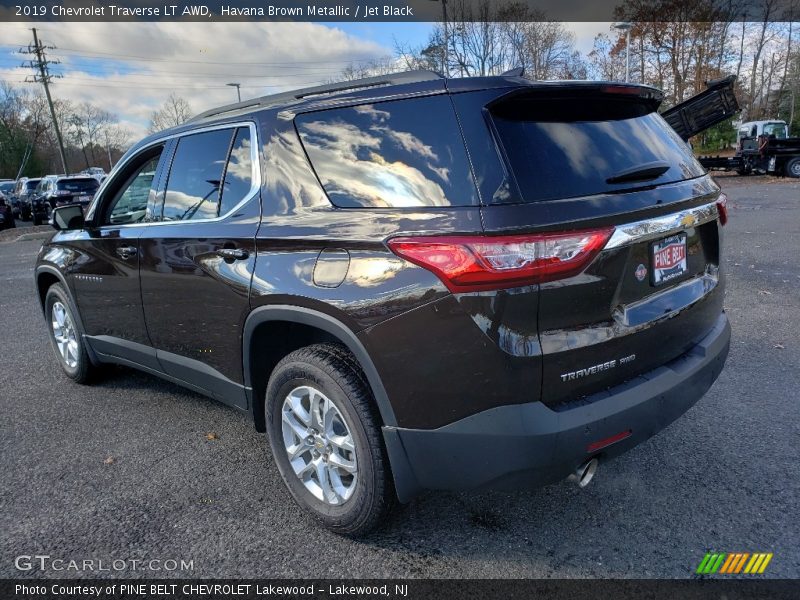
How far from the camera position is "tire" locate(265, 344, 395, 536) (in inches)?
93.4

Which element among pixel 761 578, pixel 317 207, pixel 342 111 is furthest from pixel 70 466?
pixel 761 578

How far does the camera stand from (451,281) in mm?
2049

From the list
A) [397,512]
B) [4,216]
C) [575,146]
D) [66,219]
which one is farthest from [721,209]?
[4,216]

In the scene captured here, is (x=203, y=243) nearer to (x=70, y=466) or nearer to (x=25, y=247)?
(x=70, y=466)

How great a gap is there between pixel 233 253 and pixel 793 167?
2719cm

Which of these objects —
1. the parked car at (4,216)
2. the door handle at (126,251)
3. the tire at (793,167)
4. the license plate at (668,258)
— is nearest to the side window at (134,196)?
the door handle at (126,251)

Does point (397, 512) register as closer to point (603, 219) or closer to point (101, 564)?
point (101, 564)

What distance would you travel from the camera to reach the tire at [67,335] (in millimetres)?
4445

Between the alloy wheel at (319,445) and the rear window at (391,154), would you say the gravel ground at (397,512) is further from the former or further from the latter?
the rear window at (391,154)

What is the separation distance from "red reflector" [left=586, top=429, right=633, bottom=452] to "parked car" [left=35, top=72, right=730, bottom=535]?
0.04ft

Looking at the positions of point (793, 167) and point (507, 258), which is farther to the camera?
point (793, 167)

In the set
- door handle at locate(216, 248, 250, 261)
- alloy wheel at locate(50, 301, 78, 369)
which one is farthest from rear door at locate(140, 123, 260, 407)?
alloy wheel at locate(50, 301, 78, 369)

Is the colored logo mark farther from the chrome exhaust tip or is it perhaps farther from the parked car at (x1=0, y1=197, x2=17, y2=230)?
the parked car at (x1=0, y1=197, x2=17, y2=230)

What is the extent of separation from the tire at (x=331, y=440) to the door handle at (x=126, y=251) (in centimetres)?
147
